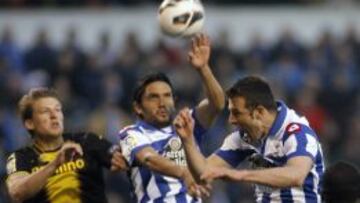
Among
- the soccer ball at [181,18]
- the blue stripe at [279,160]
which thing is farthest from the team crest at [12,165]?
the blue stripe at [279,160]

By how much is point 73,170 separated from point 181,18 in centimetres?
150

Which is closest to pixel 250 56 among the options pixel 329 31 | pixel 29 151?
pixel 329 31

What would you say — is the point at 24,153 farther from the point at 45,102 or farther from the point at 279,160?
the point at 279,160

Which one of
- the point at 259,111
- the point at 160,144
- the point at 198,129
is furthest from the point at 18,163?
the point at 259,111

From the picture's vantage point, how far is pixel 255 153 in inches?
491

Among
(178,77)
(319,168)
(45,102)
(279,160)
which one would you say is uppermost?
(178,77)

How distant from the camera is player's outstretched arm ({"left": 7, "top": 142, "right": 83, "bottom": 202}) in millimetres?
12383

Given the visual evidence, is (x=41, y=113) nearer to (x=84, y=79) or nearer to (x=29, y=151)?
(x=29, y=151)

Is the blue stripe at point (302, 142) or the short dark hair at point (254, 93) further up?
the short dark hair at point (254, 93)

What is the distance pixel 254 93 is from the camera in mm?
12102

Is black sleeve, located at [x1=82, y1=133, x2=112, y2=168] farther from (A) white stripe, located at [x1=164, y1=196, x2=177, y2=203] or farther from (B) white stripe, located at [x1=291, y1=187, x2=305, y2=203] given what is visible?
(B) white stripe, located at [x1=291, y1=187, x2=305, y2=203]

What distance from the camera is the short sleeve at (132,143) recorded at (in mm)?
12828

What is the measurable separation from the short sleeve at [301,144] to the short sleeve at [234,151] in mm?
538

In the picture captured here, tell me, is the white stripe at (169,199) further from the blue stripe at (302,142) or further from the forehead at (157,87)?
the blue stripe at (302,142)
